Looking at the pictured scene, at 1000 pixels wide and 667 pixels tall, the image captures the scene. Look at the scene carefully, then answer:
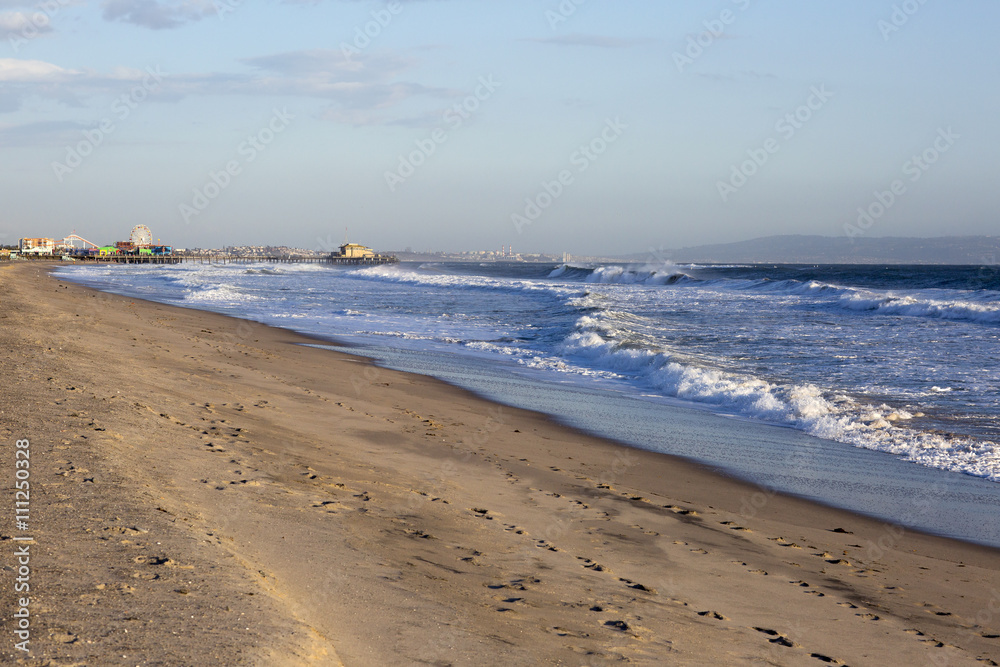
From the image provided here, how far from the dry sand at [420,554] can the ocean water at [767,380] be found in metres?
1.16

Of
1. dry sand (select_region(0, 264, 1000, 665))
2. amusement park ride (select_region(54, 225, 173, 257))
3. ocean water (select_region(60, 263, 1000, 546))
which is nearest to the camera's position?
dry sand (select_region(0, 264, 1000, 665))

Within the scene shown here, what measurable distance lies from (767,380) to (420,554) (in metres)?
10.2

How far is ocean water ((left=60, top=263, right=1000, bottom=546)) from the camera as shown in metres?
8.32

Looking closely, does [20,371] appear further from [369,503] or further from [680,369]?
[680,369]

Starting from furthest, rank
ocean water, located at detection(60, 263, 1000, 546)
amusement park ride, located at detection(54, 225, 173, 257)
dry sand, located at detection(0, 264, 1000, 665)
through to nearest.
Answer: amusement park ride, located at detection(54, 225, 173, 257)
ocean water, located at detection(60, 263, 1000, 546)
dry sand, located at detection(0, 264, 1000, 665)

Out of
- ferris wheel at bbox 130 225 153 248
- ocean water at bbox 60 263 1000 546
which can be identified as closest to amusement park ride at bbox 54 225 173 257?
ferris wheel at bbox 130 225 153 248

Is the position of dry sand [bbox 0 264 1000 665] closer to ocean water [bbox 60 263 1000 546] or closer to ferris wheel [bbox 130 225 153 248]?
ocean water [bbox 60 263 1000 546]

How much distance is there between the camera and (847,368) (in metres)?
15.2

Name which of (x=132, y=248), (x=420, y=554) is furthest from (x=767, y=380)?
(x=132, y=248)

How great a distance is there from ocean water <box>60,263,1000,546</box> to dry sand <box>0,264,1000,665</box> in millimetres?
1162

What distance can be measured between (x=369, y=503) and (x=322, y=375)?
773 cm

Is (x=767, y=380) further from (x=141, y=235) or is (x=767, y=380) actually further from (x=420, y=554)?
(x=141, y=235)

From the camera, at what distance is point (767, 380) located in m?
13.5

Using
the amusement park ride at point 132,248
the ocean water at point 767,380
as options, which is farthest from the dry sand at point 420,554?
the amusement park ride at point 132,248
